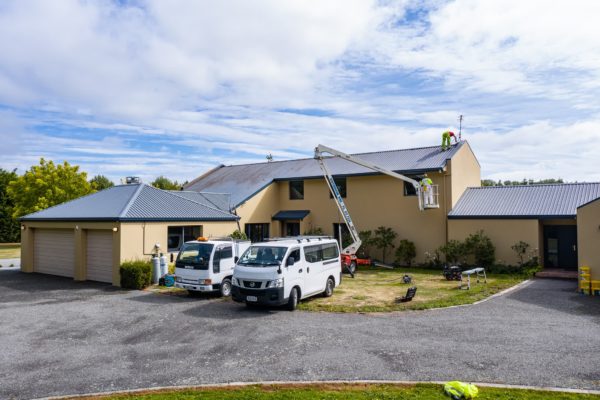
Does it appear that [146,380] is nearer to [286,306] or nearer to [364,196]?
[286,306]

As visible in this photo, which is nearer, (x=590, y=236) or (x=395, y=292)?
(x=590, y=236)

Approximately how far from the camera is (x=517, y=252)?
2228 cm

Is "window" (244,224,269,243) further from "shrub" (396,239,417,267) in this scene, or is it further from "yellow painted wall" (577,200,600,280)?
"yellow painted wall" (577,200,600,280)

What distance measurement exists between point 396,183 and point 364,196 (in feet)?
7.51

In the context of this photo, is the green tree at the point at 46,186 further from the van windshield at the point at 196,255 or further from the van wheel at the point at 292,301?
the van wheel at the point at 292,301

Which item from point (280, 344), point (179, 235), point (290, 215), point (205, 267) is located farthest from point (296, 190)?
point (280, 344)

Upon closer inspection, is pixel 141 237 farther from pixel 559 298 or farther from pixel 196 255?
pixel 559 298

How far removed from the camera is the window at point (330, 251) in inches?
632


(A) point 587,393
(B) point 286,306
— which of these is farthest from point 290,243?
(A) point 587,393

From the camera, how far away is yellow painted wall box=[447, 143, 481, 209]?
25.0 metres

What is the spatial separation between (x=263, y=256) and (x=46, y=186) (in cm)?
3662

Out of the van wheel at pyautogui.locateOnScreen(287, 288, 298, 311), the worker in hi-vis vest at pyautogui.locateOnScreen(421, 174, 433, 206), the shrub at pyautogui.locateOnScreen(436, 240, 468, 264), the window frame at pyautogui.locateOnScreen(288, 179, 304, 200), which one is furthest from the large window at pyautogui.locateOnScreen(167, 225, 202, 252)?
the shrub at pyautogui.locateOnScreen(436, 240, 468, 264)

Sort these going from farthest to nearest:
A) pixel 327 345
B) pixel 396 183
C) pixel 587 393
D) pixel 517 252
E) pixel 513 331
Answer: pixel 396 183, pixel 517 252, pixel 513 331, pixel 327 345, pixel 587 393

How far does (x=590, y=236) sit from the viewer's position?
16484 mm
